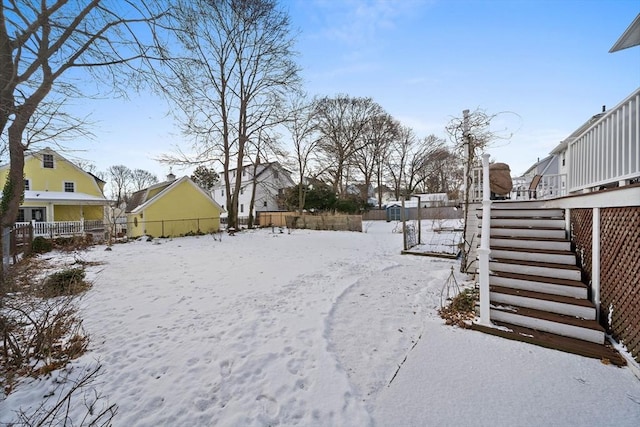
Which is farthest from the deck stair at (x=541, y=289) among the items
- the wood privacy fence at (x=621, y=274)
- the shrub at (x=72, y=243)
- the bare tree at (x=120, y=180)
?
the bare tree at (x=120, y=180)

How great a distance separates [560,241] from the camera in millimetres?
4125

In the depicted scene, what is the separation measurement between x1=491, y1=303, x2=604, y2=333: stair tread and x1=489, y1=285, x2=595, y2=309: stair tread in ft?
0.57

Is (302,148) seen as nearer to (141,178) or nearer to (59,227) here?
(59,227)

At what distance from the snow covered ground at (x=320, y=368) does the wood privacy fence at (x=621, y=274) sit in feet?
1.65

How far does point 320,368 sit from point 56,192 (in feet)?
80.6

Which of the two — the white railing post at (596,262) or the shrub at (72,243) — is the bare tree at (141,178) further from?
the white railing post at (596,262)

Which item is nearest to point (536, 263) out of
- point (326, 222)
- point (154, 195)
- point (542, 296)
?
point (542, 296)

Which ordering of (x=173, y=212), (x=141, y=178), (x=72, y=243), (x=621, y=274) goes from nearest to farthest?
1. (x=621, y=274)
2. (x=72, y=243)
3. (x=173, y=212)
4. (x=141, y=178)

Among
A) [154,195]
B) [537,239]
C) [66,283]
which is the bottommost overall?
[66,283]

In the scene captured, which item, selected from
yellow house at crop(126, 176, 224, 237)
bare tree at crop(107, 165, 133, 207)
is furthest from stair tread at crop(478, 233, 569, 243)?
bare tree at crop(107, 165, 133, 207)

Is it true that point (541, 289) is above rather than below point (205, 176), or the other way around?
below

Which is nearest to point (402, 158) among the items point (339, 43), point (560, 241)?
point (339, 43)

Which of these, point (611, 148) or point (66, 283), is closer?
point (611, 148)

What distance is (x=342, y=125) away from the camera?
2773cm
